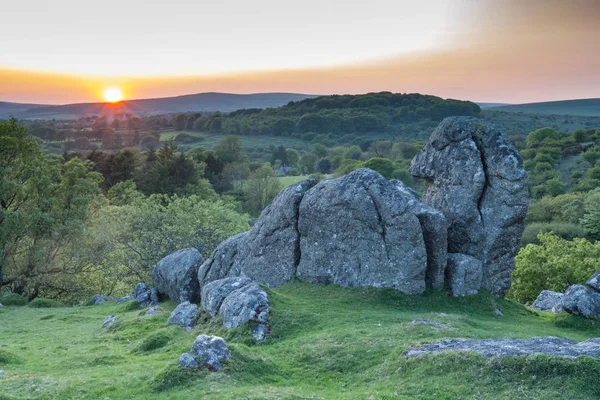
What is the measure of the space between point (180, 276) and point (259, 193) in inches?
3172

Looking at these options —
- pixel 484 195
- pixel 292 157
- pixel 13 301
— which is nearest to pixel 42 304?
pixel 13 301

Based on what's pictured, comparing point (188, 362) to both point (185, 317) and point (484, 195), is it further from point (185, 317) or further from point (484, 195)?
point (484, 195)

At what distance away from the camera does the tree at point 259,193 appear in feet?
383

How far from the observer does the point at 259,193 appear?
385 ft

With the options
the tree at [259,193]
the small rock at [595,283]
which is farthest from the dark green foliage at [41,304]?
the tree at [259,193]

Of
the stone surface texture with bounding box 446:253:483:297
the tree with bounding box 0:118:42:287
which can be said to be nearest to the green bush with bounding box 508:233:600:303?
the stone surface texture with bounding box 446:253:483:297

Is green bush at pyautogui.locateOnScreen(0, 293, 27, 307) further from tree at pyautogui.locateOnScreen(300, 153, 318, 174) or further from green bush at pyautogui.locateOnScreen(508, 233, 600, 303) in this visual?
tree at pyautogui.locateOnScreen(300, 153, 318, 174)

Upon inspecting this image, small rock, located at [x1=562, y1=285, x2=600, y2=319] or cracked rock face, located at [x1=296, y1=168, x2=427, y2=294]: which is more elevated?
cracked rock face, located at [x1=296, y1=168, x2=427, y2=294]

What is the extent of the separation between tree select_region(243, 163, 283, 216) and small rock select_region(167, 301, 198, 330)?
282ft

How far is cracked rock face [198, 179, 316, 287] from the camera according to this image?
32062mm

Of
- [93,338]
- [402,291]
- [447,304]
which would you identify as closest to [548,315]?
[447,304]

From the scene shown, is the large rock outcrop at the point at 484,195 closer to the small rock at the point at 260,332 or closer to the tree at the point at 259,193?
the small rock at the point at 260,332

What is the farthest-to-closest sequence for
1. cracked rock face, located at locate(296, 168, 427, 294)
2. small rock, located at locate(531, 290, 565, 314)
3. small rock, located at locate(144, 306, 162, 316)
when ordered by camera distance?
Answer: small rock, located at locate(531, 290, 565, 314) → small rock, located at locate(144, 306, 162, 316) → cracked rock face, located at locate(296, 168, 427, 294)

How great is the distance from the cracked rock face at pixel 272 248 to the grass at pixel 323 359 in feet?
7.23
